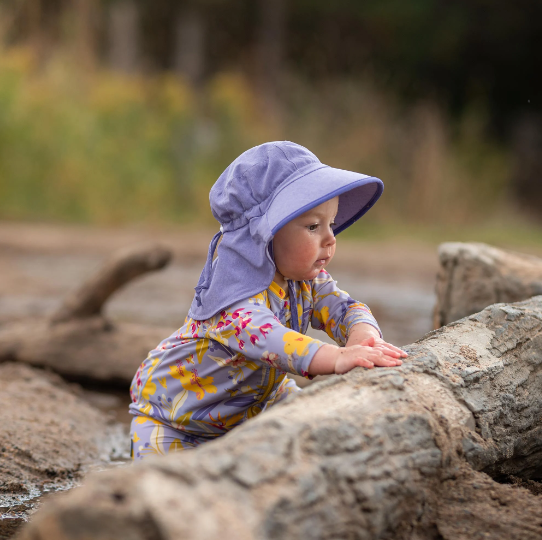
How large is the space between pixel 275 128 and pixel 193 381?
28.3ft

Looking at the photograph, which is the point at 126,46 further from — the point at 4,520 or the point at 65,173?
the point at 4,520

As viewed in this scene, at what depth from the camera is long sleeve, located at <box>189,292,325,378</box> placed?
192cm

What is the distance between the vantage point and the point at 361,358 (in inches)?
74.3

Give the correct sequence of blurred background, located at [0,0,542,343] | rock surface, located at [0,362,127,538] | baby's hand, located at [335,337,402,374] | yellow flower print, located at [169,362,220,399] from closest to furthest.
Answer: baby's hand, located at [335,337,402,374], yellow flower print, located at [169,362,220,399], rock surface, located at [0,362,127,538], blurred background, located at [0,0,542,343]

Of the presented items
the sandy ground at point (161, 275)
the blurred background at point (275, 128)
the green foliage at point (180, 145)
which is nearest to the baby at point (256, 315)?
the sandy ground at point (161, 275)

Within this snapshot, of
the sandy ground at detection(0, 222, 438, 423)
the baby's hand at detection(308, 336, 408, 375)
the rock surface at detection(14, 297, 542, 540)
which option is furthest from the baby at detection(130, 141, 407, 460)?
the sandy ground at detection(0, 222, 438, 423)

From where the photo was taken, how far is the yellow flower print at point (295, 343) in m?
1.91

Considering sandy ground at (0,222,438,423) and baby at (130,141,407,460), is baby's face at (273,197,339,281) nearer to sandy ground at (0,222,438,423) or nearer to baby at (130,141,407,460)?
baby at (130,141,407,460)

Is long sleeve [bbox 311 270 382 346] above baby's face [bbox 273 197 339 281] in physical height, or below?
below

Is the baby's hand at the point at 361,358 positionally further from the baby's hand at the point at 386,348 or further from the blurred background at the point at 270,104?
the blurred background at the point at 270,104

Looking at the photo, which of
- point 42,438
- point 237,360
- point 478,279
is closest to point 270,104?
point 478,279

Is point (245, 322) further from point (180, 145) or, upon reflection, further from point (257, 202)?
point (180, 145)

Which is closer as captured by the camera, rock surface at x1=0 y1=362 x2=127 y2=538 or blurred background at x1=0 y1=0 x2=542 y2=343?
rock surface at x1=0 y1=362 x2=127 y2=538

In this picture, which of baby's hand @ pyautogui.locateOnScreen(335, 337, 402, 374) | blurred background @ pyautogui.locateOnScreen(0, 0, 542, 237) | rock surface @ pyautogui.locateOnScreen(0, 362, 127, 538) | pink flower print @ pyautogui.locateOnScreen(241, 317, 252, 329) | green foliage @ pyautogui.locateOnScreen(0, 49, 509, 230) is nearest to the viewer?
baby's hand @ pyautogui.locateOnScreen(335, 337, 402, 374)
